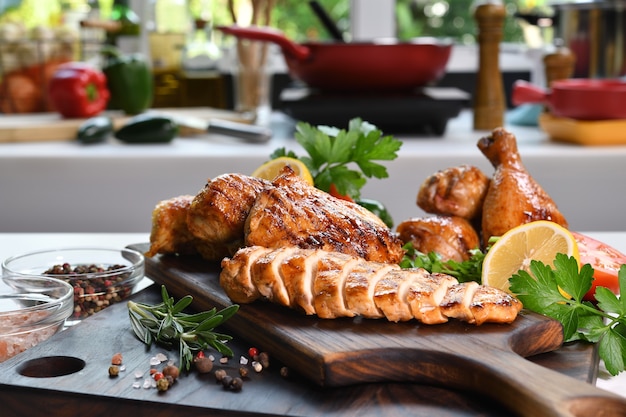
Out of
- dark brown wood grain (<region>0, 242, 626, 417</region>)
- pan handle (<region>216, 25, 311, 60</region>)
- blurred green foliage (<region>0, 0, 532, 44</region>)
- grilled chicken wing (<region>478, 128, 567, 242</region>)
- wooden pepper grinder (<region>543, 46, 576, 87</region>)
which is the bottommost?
dark brown wood grain (<region>0, 242, 626, 417</region>)

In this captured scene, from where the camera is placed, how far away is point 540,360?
3.56ft

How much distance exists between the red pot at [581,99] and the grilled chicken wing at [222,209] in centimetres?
157

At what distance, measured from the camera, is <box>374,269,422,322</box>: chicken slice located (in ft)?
3.42

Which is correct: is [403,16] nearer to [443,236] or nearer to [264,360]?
[443,236]

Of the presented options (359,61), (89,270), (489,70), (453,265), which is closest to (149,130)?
(359,61)

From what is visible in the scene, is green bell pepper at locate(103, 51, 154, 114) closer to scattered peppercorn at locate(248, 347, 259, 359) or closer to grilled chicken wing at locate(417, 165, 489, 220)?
grilled chicken wing at locate(417, 165, 489, 220)

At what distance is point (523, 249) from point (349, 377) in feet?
1.52

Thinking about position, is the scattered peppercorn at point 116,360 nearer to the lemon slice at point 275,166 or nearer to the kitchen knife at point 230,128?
the lemon slice at point 275,166

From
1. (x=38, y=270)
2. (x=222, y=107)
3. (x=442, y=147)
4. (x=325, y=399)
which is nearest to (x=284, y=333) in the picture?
(x=325, y=399)

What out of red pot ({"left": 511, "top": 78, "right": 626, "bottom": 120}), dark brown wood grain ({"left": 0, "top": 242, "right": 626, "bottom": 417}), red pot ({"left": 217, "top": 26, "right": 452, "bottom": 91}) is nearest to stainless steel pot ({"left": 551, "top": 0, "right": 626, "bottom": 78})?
red pot ({"left": 511, "top": 78, "right": 626, "bottom": 120})

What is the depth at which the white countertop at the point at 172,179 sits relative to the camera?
2.60 meters

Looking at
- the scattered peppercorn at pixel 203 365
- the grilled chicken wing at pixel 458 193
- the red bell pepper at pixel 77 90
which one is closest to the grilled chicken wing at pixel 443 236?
the grilled chicken wing at pixel 458 193

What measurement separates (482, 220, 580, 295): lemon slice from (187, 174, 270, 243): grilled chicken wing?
1.23 feet

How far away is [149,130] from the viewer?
110 inches
